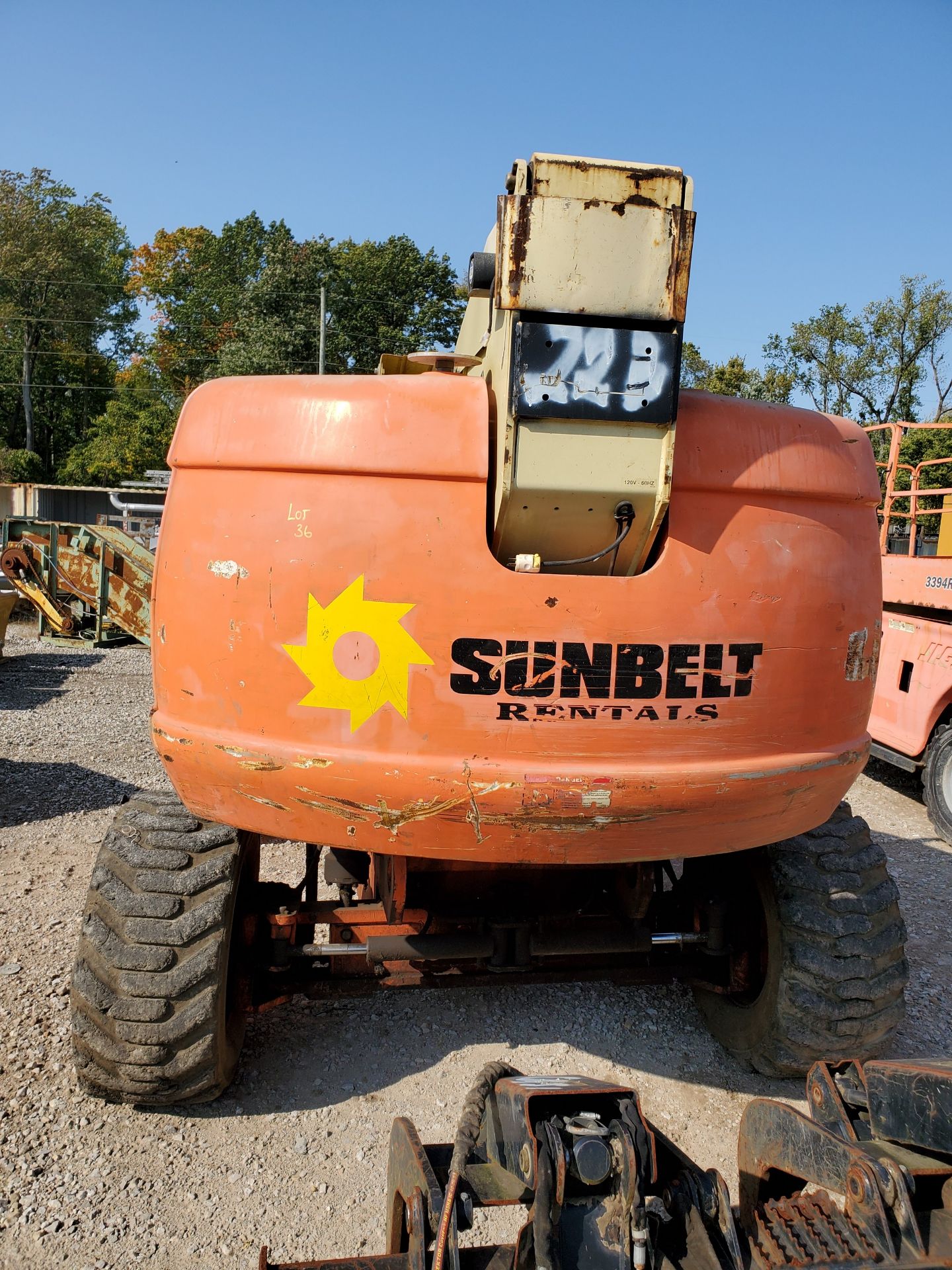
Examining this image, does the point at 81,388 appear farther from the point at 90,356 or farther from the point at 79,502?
the point at 79,502

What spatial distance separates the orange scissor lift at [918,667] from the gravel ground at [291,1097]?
173cm

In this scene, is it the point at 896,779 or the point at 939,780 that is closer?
the point at 939,780

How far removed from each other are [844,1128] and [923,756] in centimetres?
561

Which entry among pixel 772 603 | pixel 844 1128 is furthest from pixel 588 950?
pixel 772 603

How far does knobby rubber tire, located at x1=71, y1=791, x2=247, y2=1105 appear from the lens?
105 inches

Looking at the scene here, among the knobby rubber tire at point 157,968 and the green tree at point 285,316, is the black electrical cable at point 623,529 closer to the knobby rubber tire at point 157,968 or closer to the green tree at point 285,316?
the knobby rubber tire at point 157,968

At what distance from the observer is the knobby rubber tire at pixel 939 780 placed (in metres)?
6.44

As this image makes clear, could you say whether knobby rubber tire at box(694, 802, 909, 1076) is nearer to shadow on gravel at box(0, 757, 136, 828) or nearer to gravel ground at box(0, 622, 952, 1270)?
gravel ground at box(0, 622, 952, 1270)

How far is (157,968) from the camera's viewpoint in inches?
105

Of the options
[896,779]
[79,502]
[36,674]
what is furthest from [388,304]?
[896,779]

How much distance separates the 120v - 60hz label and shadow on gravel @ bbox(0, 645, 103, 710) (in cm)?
863

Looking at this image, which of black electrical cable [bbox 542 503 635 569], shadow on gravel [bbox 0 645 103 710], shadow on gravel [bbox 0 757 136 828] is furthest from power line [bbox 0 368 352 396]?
black electrical cable [bbox 542 503 635 569]

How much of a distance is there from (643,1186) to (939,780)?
19.0ft

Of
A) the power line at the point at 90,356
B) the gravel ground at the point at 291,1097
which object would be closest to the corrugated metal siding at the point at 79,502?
the power line at the point at 90,356
